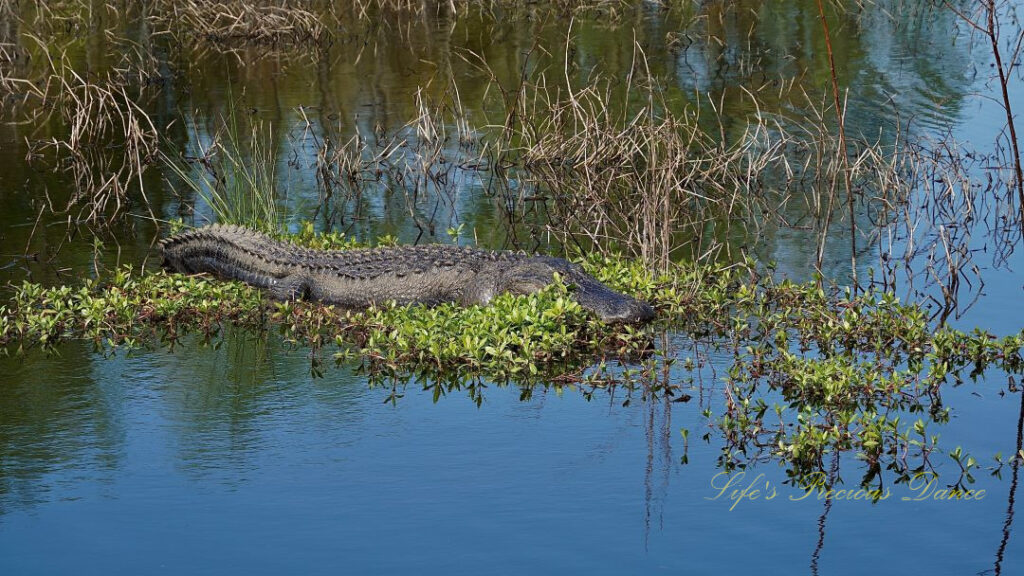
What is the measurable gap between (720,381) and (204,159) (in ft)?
20.0

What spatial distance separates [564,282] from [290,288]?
6.39 ft

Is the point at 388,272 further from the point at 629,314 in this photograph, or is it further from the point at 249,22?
the point at 249,22

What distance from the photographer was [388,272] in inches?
341

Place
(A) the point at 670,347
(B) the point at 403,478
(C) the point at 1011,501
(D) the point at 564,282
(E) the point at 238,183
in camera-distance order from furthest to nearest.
→ (E) the point at 238,183 → (D) the point at 564,282 → (A) the point at 670,347 → (B) the point at 403,478 → (C) the point at 1011,501

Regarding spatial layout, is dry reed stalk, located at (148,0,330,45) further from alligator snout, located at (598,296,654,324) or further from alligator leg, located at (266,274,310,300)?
alligator snout, located at (598,296,654,324)

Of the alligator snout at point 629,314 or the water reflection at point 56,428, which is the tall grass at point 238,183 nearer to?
the water reflection at point 56,428

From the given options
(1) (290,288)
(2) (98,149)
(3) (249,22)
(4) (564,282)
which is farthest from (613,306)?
(3) (249,22)

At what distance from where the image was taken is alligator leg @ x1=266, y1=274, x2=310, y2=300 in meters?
8.78

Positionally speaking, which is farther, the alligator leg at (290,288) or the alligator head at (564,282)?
the alligator leg at (290,288)

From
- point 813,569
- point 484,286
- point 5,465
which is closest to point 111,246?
point 484,286

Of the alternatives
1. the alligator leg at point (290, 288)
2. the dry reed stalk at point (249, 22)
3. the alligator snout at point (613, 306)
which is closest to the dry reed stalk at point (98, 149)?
the alligator leg at point (290, 288)

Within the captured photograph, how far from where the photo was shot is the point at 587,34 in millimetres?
18875

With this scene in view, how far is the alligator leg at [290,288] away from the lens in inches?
346

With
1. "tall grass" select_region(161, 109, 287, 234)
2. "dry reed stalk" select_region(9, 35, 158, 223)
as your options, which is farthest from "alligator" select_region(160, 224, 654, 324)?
"dry reed stalk" select_region(9, 35, 158, 223)
